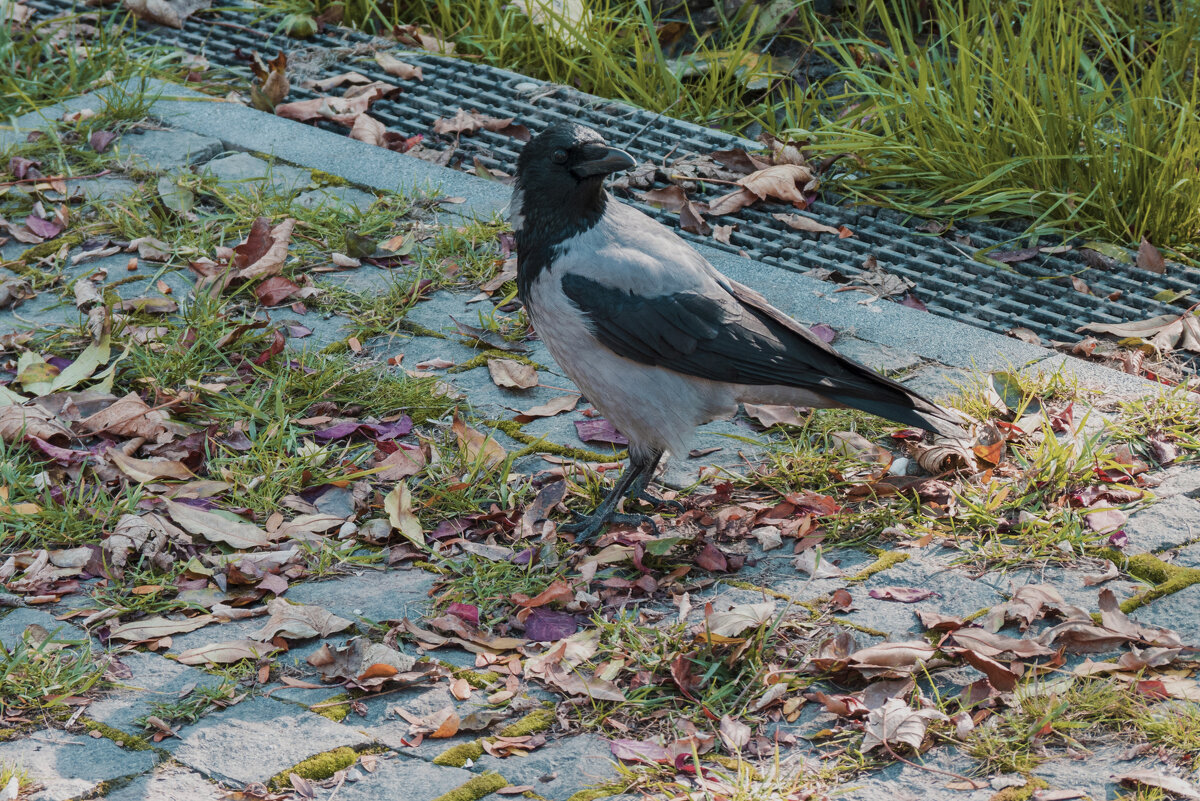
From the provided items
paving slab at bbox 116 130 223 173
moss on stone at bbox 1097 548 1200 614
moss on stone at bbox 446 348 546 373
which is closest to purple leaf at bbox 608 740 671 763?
moss on stone at bbox 1097 548 1200 614

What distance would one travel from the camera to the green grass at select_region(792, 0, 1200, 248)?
4.45 metres

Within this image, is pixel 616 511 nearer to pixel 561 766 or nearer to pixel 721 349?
pixel 721 349

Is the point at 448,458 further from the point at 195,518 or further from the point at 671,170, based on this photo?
the point at 671,170

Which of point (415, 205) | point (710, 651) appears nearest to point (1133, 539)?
point (710, 651)

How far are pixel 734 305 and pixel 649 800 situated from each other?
4.98 ft

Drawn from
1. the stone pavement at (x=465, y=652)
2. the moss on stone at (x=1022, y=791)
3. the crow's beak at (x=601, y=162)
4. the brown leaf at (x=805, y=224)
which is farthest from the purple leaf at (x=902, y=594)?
the brown leaf at (x=805, y=224)

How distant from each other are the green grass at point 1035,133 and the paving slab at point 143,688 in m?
3.27

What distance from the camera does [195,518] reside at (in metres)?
3.18

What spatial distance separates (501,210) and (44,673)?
8.64 feet

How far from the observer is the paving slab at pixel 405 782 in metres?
2.30

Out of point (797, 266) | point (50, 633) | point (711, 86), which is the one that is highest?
point (711, 86)

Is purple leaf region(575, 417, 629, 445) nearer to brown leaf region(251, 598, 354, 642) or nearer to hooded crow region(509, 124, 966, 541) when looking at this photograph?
hooded crow region(509, 124, 966, 541)

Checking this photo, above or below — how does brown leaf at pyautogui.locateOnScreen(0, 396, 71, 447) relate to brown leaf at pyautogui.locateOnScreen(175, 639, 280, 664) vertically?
above

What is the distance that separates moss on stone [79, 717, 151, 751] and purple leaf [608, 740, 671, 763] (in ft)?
3.15
